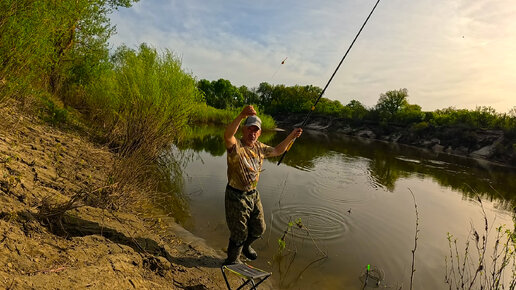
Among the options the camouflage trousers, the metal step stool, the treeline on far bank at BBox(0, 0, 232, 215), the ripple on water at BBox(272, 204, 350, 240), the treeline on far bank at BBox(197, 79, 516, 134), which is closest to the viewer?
the metal step stool

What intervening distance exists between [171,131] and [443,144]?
46.4 meters

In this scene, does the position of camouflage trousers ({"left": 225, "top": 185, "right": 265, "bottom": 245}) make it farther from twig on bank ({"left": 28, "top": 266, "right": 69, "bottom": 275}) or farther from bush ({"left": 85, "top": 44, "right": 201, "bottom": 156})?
bush ({"left": 85, "top": 44, "right": 201, "bottom": 156})

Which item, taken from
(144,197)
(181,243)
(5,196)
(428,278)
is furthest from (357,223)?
(5,196)

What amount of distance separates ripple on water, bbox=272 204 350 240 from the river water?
0.09 feet

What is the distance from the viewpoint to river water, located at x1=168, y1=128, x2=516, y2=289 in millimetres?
5430

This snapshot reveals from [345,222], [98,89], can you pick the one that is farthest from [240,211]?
[98,89]

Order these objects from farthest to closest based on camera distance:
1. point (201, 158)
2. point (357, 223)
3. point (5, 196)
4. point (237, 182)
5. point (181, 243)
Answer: point (201, 158) → point (357, 223) → point (181, 243) → point (237, 182) → point (5, 196)

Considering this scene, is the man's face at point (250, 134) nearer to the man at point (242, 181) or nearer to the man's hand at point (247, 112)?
the man at point (242, 181)

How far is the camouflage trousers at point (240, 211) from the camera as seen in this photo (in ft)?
14.0

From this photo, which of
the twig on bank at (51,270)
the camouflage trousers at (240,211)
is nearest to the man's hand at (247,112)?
the camouflage trousers at (240,211)

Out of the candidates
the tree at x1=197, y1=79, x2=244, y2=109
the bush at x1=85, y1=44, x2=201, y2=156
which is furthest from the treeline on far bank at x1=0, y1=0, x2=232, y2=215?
the tree at x1=197, y1=79, x2=244, y2=109

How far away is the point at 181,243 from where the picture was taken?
17.0 feet

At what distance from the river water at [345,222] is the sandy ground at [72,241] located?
1067 mm

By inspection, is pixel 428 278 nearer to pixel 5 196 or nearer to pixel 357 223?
pixel 357 223
